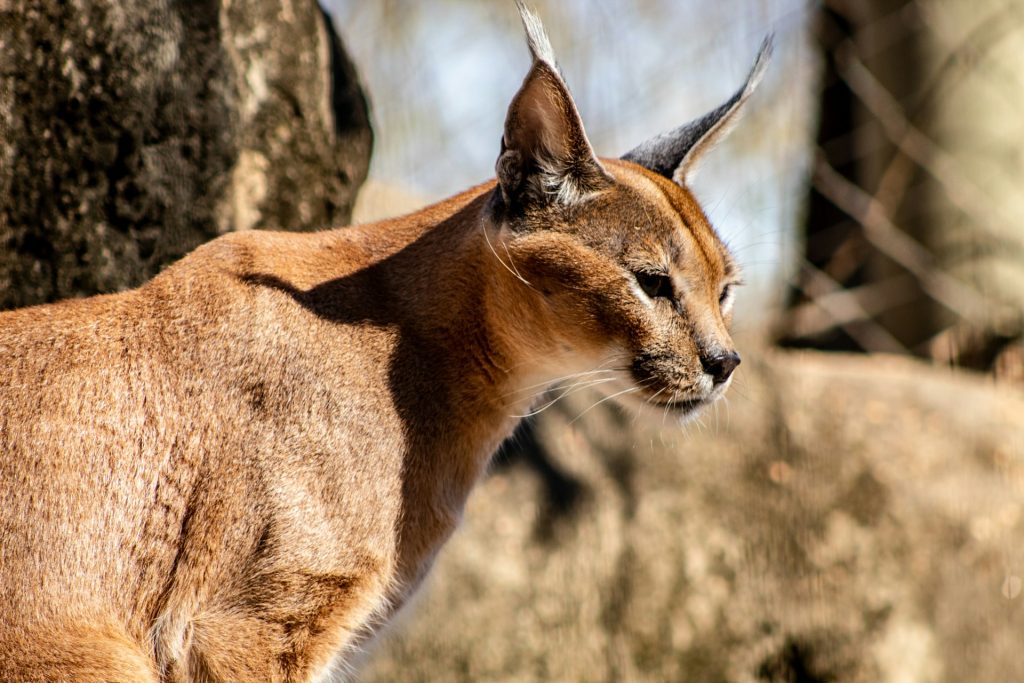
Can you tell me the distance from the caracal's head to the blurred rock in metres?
2.16

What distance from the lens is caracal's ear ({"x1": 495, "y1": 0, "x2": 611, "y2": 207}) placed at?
3791 millimetres

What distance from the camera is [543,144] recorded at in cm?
399

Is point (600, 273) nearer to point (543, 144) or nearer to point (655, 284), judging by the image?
point (655, 284)

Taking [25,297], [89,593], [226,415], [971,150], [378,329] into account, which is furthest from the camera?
[971,150]

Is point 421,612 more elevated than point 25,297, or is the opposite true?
point 25,297

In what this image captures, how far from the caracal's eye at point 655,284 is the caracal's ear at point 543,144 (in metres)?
0.36

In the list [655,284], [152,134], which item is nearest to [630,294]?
[655,284]

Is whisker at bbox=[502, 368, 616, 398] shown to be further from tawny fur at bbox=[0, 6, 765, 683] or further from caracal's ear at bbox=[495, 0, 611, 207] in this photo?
caracal's ear at bbox=[495, 0, 611, 207]

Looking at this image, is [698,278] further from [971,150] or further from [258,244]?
[971,150]

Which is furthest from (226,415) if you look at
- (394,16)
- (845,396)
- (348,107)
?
(394,16)

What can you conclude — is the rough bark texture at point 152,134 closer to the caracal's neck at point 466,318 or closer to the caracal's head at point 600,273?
the caracal's neck at point 466,318

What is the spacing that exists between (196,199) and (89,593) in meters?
1.92

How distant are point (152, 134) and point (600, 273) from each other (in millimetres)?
1931

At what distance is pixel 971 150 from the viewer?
8.61 metres
